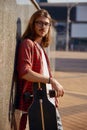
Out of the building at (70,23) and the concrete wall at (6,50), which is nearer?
the concrete wall at (6,50)

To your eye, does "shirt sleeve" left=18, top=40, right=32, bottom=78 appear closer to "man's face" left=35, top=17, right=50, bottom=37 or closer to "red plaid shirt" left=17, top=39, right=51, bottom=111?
"red plaid shirt" left=17, top=39, right=51, bottom=111

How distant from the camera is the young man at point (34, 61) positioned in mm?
3279

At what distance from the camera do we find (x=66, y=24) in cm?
5488

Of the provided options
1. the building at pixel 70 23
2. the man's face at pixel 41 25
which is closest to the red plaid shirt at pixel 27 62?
the man's face at pixel 41 25

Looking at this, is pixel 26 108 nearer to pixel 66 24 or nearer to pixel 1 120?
pixel 1 120

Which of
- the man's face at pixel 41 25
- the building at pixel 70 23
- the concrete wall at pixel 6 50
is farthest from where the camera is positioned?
the building at pixel 70 23

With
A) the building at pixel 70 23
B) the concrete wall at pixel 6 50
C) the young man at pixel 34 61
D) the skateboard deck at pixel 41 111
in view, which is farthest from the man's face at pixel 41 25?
the building at pixel 70 23

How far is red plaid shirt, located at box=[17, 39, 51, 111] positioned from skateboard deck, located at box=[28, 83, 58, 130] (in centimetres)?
14

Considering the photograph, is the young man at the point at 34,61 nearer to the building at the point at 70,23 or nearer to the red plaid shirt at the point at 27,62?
the red plaid shirt at the point at 27,62

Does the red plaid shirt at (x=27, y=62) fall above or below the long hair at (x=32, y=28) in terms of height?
below

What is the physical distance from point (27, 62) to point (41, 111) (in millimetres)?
373

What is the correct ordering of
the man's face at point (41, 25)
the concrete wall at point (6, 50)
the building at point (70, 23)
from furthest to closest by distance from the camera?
the building at point (70, 23)
the man's face at point (41, 25)
the concrete wall at point (6, 50)

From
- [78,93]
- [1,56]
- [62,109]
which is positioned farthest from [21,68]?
[78,93]

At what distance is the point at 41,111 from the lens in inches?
130
